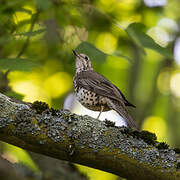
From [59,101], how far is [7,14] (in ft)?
10.1

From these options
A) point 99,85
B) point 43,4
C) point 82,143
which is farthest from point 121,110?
point 82,143

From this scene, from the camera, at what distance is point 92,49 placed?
4.05 m

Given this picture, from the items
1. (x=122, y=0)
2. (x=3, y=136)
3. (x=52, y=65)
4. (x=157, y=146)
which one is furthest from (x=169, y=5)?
(x=3, y=136)

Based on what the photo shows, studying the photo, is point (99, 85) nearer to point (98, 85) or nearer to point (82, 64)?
point (98, 85)

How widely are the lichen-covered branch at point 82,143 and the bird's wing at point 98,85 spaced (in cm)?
184

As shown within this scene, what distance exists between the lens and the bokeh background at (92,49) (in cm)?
A: 466

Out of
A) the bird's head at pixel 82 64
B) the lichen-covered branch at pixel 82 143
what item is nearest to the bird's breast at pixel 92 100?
the bird's head at pixel 82 64

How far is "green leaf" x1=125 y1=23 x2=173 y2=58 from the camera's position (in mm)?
4121

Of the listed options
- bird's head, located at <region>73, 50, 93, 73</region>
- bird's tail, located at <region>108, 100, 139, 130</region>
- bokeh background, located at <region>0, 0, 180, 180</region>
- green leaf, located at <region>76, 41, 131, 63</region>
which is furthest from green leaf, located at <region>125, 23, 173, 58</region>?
bird's head, located at <region>73, 50, 93, 73</region>

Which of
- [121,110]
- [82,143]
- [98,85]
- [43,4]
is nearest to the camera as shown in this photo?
[82,143]

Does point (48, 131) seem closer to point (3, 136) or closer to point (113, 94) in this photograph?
point (3, 136)

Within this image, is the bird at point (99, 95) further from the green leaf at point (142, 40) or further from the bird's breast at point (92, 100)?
the green leaf at point (142, 40)

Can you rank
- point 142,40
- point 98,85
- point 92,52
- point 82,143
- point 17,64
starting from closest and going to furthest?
point 82,143 < point 17,64 < point 92,52 < point 142,40 < point 98,85

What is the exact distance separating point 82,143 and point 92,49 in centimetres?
138
